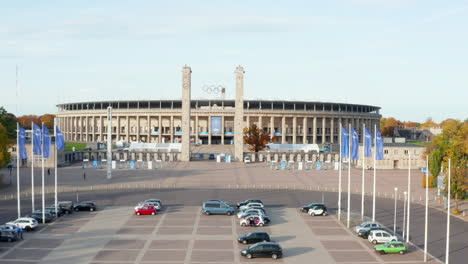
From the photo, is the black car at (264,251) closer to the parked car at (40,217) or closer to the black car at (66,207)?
the parked car at (40,217)

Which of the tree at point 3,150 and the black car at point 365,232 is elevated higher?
the tree at point 3,150

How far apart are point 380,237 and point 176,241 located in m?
15.6

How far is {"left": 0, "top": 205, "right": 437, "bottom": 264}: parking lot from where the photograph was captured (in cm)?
3152

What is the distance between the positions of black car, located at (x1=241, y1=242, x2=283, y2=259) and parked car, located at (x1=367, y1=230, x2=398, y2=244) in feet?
27.1

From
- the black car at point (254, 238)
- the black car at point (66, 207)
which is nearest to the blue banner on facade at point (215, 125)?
the black car at point (66, 207)

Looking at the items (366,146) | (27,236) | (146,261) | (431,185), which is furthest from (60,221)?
(431,185)

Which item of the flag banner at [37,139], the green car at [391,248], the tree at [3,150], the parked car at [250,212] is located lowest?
the green car at [391,248]

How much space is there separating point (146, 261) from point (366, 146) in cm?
2237

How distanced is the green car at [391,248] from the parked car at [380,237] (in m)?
1.78

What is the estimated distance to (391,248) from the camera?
1293 inches

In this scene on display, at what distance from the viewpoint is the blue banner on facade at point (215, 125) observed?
14912 centimetres

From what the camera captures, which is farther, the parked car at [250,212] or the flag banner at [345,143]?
the flag banner at [345,143]

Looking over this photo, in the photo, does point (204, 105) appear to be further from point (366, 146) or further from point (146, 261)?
point (146, 261)

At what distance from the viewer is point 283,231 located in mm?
39594
